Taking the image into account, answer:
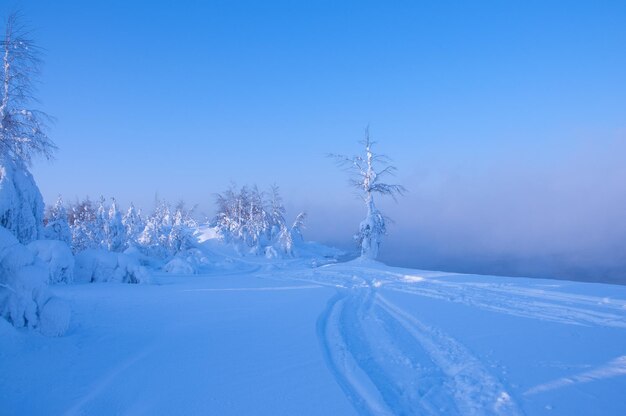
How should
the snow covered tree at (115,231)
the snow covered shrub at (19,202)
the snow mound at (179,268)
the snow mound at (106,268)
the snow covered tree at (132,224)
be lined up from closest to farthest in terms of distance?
the snow covered shrub at (19,202) < the snow mound at (106,268) < the snow mound at (179,268) < the snow covered tree at (115,231) < the snow covered tree at (132,224)

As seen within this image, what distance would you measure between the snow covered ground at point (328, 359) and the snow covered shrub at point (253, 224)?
3263 cm

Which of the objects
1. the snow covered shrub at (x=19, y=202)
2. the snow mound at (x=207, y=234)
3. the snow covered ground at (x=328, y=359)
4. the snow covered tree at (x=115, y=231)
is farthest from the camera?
the snow mound at (x=207, y=234)

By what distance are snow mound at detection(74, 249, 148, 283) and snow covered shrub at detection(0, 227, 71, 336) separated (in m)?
9.94

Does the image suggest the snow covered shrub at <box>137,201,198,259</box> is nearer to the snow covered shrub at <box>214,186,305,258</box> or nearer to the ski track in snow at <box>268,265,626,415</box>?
the snow covered shrub at <box>214,186,305,258</box>

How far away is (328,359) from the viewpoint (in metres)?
4.92

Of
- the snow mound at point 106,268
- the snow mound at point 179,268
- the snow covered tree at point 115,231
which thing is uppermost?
the snow covered tree at point 115,231

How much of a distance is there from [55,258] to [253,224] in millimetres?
32027

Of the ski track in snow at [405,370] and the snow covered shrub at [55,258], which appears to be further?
the snow covered shrub at [55,258]

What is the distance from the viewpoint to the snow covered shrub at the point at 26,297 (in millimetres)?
5199

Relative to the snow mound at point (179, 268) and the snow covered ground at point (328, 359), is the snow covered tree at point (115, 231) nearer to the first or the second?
the snow mound at point (179, 268)

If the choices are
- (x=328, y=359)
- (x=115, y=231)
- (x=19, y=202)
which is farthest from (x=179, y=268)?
(x=328, y=359)

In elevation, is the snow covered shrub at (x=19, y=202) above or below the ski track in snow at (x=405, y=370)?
above

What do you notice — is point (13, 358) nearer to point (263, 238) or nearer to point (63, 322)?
point (63, 322)

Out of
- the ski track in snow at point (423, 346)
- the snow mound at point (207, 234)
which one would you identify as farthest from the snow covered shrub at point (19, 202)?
the snow mound at point (207, 234)
